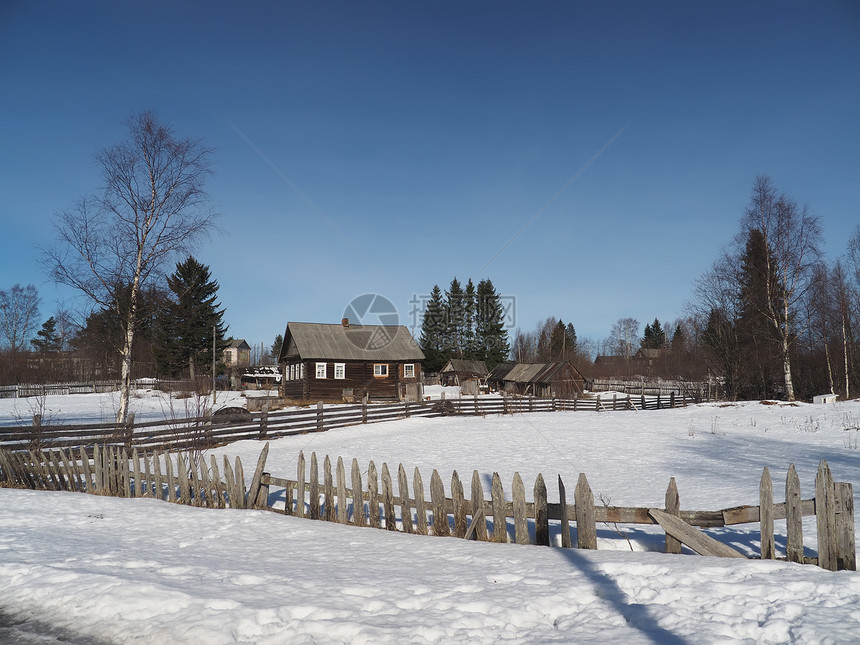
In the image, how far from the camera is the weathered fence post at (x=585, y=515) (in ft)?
19.4

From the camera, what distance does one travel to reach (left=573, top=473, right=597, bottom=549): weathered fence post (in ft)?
19.4

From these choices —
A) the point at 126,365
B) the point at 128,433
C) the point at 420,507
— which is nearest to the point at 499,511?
the point at 420,507

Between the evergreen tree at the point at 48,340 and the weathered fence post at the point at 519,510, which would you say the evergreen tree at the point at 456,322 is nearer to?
the evergreen tree at the point at 48,340

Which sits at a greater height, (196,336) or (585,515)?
(196,336)

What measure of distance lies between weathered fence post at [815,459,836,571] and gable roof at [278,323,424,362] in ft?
113

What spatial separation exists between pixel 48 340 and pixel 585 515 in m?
86.4

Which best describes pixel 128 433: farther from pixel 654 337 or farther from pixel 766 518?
pixel 654 337

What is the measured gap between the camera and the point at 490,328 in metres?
77.3

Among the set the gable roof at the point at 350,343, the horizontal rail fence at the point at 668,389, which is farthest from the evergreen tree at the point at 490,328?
the gable roof at the point at 350,343

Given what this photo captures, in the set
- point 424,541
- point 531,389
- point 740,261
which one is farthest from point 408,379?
point 424,541

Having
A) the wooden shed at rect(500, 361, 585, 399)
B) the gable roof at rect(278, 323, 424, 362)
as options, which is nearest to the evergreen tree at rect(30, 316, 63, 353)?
the gable roof at rect(278, 323, 424, 362)

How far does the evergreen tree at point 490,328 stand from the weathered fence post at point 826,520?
2749 inches

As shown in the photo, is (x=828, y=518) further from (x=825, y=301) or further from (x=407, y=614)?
(x=825, y=301)

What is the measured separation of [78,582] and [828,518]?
7.55 m
